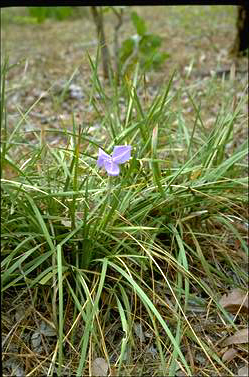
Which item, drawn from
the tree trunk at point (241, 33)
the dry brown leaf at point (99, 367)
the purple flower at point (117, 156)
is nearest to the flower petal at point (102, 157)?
the purple flower at point (117, 156)

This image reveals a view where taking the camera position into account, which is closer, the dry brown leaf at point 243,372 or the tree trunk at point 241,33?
the dry brown leaf at point 243,372

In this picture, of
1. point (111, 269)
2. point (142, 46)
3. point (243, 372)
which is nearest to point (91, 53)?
point (142, 46)

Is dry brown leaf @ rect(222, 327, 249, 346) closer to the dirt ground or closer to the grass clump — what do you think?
the grass clump

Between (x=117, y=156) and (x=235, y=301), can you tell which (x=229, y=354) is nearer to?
(x=235, y=301)

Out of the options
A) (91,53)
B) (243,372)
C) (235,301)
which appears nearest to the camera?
(243,372)

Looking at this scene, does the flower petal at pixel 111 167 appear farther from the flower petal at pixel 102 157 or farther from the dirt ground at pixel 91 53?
the dirt ground at pixel 91 53
